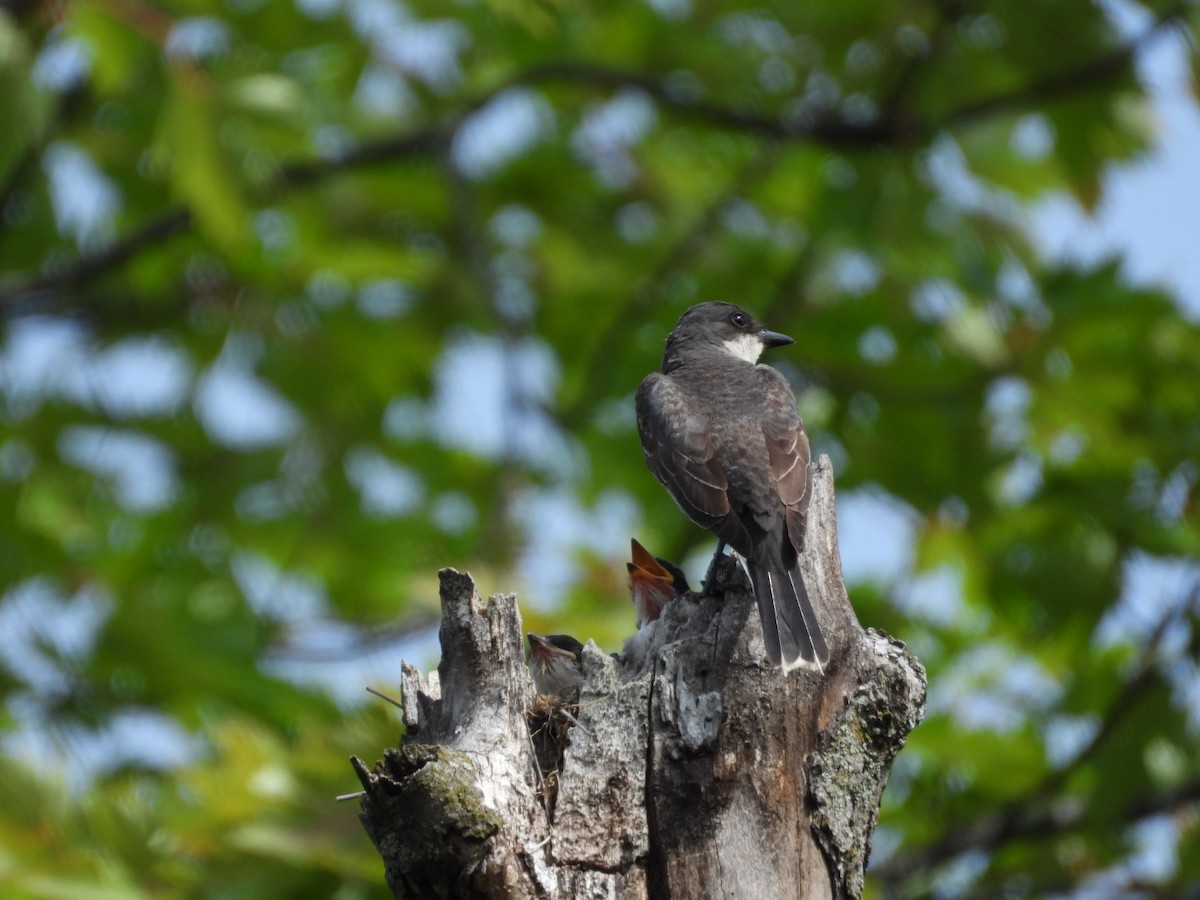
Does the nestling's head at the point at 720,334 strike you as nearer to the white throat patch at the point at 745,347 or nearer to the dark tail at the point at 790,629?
the white throat patch at the point at 745,347

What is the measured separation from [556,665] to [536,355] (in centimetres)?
716

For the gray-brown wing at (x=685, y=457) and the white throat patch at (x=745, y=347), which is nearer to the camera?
the gray-brown wing at (x=685, y=457)

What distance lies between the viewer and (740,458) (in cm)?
542

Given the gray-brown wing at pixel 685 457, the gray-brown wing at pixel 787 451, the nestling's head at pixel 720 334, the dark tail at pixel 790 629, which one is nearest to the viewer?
the dark tail at pixel 790 629

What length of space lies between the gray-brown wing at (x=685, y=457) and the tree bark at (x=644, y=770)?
4.23ft

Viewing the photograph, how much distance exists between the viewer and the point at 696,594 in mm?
3959

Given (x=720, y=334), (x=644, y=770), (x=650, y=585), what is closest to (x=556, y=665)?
(x=650, y=585)

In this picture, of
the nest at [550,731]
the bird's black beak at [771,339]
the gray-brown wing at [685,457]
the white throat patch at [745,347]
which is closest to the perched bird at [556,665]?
the nest at [550,731]

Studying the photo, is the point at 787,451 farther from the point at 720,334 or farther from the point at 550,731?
the point at 550,731

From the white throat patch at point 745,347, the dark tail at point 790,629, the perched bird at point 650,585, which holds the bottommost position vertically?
the dark tail at point 790,629

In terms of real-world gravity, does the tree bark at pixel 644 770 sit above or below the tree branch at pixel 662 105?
below

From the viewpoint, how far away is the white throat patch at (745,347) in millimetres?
7160

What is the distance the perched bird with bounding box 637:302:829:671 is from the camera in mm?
3822

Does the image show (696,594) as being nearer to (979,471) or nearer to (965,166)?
(979,471)
